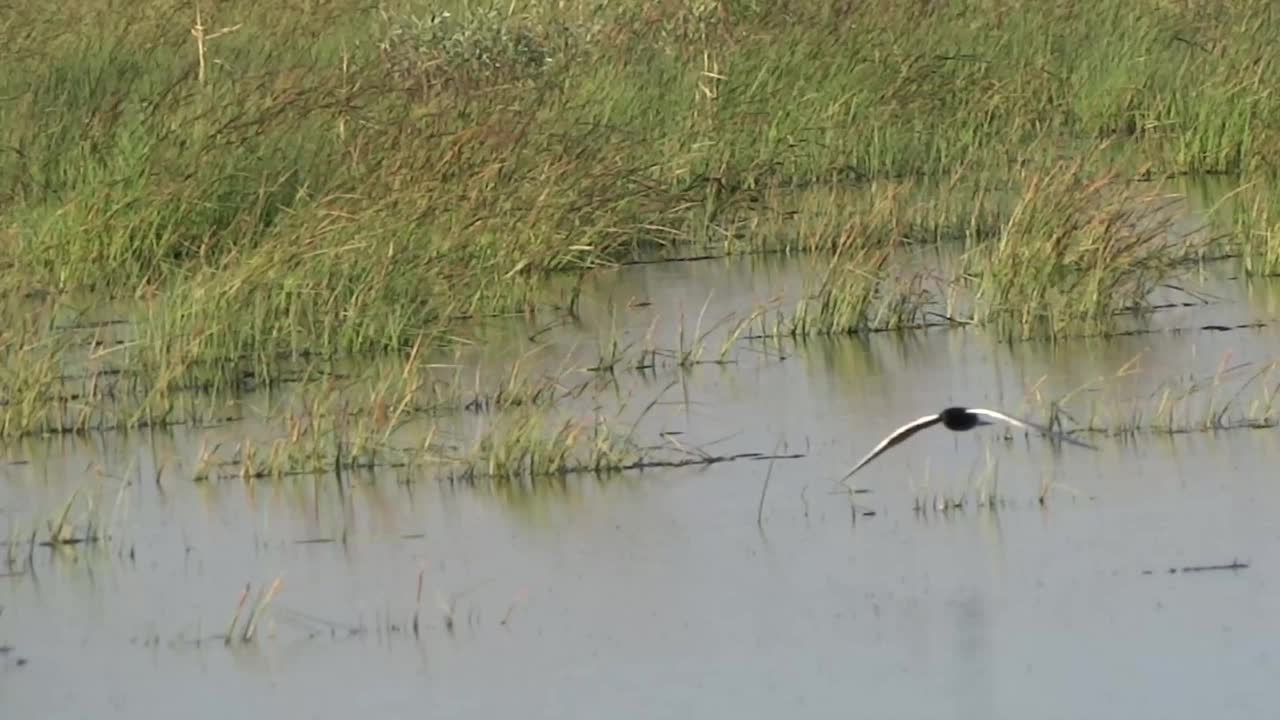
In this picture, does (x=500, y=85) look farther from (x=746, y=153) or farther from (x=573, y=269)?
(x=573, y=269)

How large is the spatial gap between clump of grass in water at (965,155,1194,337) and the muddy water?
22.3 inches

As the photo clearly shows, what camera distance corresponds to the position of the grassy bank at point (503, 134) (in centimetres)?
1030

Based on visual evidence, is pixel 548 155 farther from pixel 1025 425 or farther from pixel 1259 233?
pixel 1025 425

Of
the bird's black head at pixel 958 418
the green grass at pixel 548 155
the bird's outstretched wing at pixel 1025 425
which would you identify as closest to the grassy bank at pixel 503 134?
the green grass at pixel 548 155

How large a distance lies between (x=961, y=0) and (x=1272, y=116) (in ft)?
8.67

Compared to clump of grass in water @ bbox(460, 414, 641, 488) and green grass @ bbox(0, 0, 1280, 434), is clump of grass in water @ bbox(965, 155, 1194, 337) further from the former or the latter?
clump of grass in water @ bbox(460, 414, 641, 488)

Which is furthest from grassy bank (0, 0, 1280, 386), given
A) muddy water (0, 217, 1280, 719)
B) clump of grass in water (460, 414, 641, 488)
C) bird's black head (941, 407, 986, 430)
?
bird's black head (941, 407, 986, 430)

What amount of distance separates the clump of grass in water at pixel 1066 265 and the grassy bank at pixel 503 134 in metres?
0.03

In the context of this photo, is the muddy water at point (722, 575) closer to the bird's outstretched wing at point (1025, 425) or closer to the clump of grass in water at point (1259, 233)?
the bird's outstretched wing at point (1025, 425)

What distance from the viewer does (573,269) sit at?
38.5ft

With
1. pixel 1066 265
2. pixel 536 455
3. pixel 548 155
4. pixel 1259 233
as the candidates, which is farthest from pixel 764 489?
pixel 548 155

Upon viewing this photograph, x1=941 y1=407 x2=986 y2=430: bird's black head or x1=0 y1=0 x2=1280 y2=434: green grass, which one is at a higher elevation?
x1=0 y1=0 x2=1280 y2=434: green grass

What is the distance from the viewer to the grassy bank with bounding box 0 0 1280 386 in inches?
406

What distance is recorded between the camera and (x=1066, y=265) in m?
9.95
